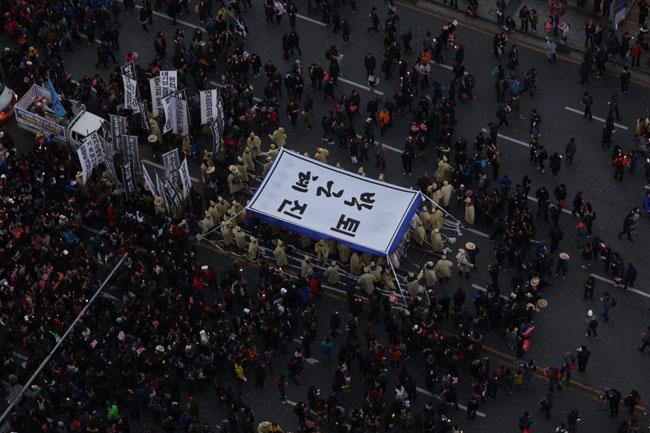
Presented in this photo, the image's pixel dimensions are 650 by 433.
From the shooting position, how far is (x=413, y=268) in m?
54.5

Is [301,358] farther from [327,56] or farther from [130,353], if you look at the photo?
[327,56]

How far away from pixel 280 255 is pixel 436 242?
20.9 feet

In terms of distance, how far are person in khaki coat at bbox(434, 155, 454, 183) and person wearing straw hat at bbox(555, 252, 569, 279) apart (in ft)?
20.8

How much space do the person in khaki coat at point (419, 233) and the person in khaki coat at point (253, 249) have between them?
646 cm

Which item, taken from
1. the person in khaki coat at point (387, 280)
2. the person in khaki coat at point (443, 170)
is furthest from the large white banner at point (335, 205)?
the person in khaki coat at point (443, 170)

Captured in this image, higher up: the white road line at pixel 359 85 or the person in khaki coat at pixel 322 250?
the white road line at pixel 359 85

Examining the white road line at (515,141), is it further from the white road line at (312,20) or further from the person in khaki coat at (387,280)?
the white road line at (312,20)

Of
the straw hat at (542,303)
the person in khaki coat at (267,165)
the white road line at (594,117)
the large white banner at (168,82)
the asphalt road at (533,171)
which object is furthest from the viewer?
the white road line at (594,117)

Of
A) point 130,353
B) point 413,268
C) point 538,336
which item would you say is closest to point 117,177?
point 130,353

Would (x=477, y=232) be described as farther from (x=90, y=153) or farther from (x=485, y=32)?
(x=90, y=153)

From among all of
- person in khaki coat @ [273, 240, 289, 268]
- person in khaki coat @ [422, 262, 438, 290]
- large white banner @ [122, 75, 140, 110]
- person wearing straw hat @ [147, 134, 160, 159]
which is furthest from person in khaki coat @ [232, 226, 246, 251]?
large white banner @ [122, 75, 140, 110]

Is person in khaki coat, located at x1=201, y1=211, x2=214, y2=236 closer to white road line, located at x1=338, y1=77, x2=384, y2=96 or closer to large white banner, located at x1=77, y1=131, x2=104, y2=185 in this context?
large white banner, located at x1=77, y1=131, x2=104, y2=185

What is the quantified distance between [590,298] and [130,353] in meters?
18.3

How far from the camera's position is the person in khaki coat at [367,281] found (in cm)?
5269
